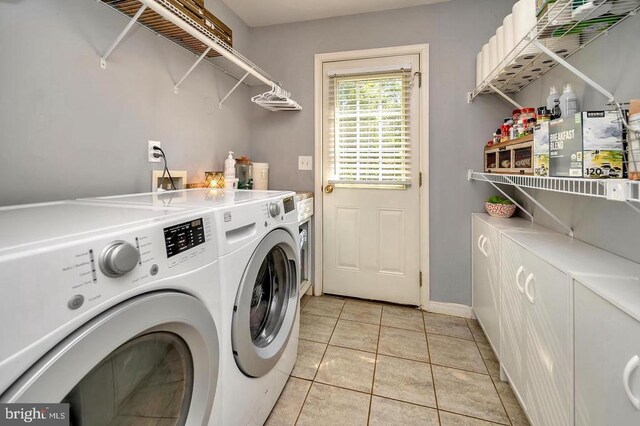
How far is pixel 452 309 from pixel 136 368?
7.29ft

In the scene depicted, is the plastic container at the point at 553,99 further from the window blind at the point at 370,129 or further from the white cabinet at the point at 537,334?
the window blind at the point at 370,129

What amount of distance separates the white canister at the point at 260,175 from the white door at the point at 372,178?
51 cm

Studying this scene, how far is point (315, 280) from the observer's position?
2.60m

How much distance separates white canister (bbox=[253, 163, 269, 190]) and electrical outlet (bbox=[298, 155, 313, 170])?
0.31 m

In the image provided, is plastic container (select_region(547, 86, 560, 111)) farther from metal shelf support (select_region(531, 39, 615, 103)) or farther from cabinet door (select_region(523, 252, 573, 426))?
cabinet door (select_region(523, 252, 573, 426))

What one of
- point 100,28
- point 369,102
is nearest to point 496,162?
point 369,102

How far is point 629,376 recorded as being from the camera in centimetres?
66

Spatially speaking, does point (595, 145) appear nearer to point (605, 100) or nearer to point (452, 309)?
point (605, 100)

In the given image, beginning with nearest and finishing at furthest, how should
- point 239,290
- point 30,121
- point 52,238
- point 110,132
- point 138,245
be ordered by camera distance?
point 52,238
point 138,245
point 239,290
point 30,121
point 110,132

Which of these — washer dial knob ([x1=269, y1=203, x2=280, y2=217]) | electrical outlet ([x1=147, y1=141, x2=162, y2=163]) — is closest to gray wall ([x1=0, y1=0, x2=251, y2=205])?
electrical outlet ([x1=147, y1=141, x2=162, y2=163])

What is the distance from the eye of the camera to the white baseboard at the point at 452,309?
7.40ft

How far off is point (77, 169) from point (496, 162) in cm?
220

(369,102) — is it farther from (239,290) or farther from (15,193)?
(15,193)

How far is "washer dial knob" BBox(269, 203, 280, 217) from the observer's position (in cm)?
121
